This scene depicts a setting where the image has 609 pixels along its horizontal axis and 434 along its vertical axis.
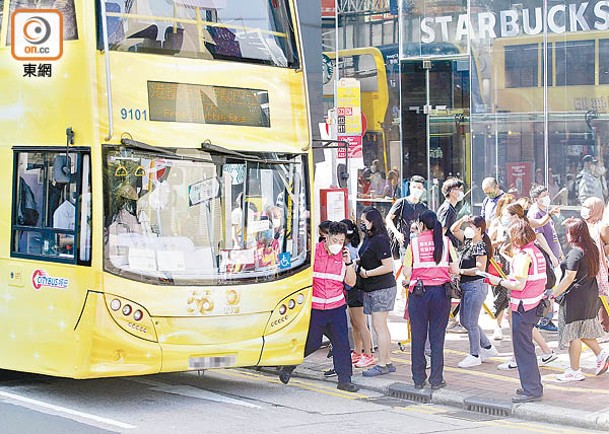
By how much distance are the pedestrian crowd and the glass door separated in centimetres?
719

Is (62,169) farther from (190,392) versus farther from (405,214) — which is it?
(405,214)

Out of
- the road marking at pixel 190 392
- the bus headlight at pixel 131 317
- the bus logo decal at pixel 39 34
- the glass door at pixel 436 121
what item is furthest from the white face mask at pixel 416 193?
the bus logo decal at pixel 39 34

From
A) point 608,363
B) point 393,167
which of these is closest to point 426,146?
point 393,167

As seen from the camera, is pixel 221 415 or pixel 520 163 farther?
pixel 520 163

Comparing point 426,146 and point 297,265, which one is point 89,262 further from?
point 426,146

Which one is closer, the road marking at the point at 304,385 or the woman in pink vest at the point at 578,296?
the woman in pink vest at the point at 578,296

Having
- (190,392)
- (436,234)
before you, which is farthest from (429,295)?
(190,392)

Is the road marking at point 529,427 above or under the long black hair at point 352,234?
under

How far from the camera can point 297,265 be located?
37.6ft

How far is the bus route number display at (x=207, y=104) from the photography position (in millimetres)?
10625

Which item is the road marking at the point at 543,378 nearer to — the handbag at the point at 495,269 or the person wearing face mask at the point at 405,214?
the handbag at the point at 495,269

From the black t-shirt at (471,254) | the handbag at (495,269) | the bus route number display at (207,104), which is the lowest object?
the handbag at (495,269)

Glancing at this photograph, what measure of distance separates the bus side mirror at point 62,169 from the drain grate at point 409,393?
3.88 meters

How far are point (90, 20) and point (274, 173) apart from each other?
7.76 feet
